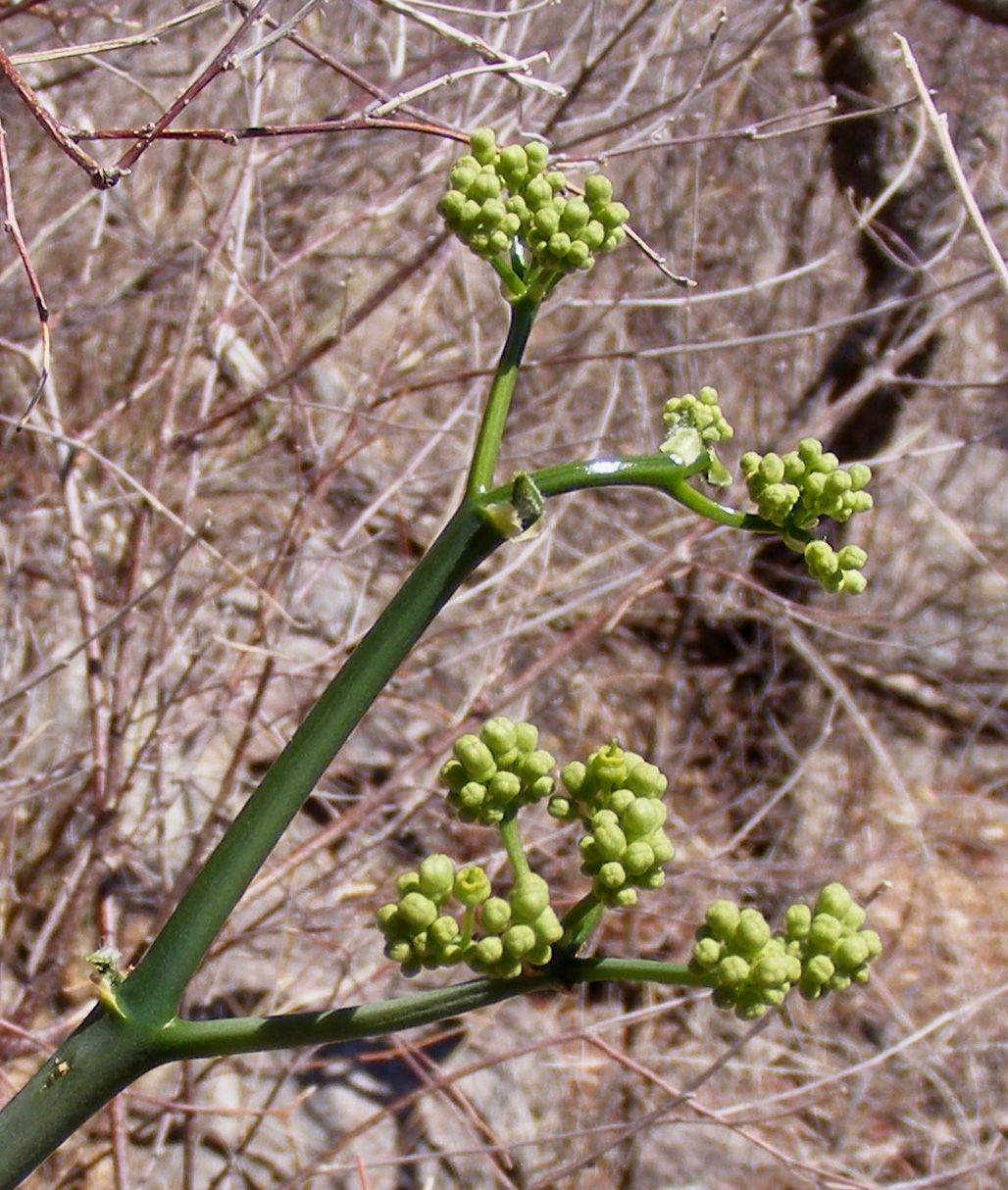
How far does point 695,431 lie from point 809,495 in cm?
12

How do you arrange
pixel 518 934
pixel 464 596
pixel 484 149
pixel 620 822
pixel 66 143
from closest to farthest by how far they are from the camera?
pixel 518 934, pixel 620 822, pixel 484 149, pixel 66 143, pixel 464 596

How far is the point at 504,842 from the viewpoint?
3.70ft

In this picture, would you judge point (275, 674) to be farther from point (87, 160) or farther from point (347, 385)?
point (347, 385)

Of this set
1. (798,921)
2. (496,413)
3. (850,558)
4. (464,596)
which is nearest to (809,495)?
(850,558)

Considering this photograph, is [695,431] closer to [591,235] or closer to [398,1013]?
[591,235]

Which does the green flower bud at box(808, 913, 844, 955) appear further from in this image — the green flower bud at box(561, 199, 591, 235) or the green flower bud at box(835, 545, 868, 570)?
the green flower bud at box(561, 199, 591, 235)

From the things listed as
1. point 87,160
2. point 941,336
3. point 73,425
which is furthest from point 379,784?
point 87,160

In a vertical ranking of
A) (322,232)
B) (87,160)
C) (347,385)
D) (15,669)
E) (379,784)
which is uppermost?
(87,160)

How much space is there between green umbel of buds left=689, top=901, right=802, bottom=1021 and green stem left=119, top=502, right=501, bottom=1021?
1.17 ft

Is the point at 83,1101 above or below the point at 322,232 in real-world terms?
below

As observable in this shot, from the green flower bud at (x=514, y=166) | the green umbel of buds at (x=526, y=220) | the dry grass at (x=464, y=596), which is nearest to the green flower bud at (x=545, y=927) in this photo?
the green umbel of buds at (x=526, y=220)

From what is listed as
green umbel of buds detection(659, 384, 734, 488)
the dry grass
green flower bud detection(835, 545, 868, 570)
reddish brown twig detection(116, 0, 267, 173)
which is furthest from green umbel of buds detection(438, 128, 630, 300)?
the dry grass

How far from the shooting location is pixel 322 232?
4.86 meters

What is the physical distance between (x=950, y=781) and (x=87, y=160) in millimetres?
5494
